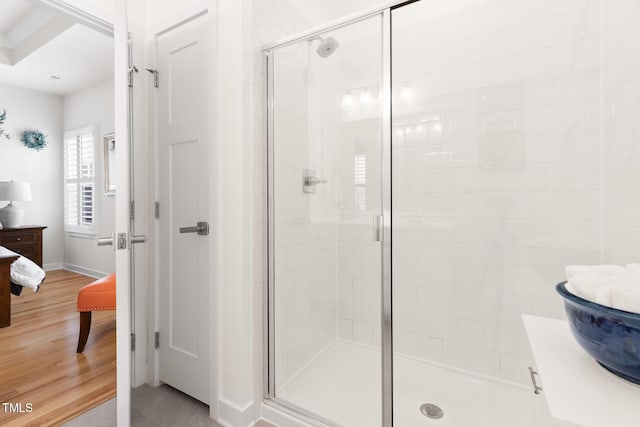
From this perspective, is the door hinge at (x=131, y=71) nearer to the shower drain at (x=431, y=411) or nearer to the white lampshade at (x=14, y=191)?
the shower drain at (x=431, y=411)

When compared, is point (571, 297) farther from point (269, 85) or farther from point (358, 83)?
point (358, 83)

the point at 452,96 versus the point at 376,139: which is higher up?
the point at 452,96

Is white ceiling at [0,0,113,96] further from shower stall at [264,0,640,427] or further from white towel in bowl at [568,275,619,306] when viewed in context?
white towel in bowl at [568,275,619,306]

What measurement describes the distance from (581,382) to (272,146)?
4.78 feet

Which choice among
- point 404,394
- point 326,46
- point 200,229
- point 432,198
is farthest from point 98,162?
point 404,394

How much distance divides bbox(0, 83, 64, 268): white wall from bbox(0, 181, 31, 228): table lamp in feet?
0.88

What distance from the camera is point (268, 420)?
159 centimetres

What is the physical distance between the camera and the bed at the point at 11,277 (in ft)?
8.88

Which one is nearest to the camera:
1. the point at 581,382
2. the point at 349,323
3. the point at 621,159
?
the point at 581,382

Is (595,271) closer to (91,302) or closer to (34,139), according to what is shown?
(91,302)

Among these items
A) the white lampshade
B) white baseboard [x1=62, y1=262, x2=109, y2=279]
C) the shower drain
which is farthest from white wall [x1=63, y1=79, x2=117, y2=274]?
the shower drain

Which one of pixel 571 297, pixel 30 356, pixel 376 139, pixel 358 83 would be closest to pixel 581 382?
pixel 571 297

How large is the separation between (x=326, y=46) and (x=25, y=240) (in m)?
4.93

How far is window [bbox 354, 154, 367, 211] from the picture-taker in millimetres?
1825
